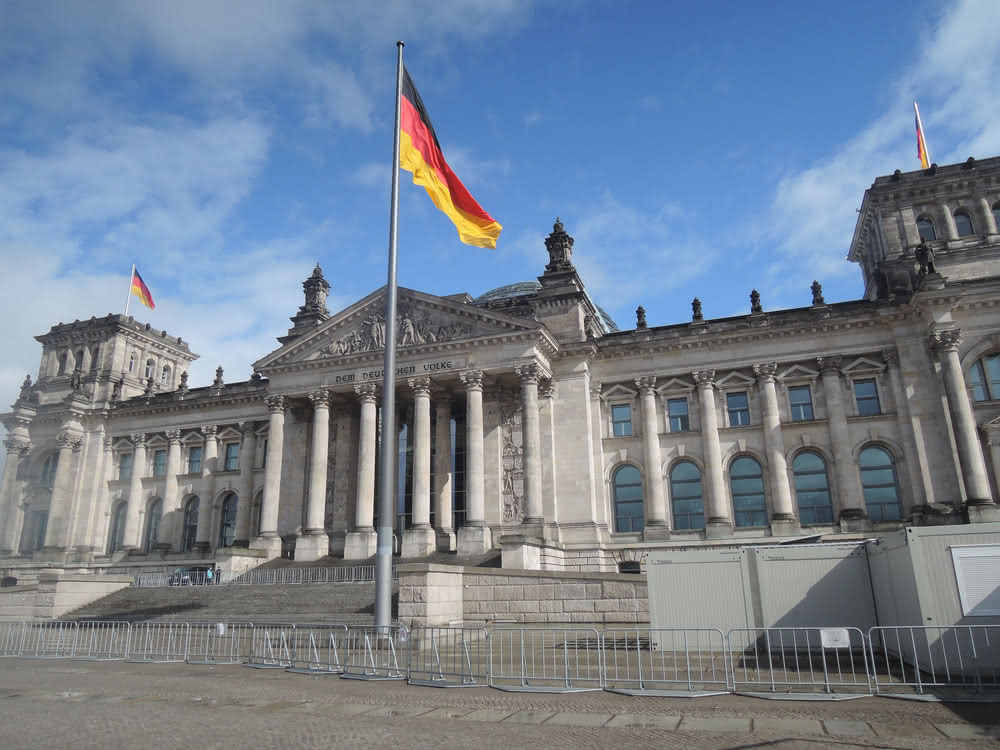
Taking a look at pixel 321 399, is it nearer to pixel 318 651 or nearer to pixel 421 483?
pixel 421 483

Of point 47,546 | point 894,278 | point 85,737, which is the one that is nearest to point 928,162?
point 894,278

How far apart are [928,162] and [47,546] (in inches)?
2446

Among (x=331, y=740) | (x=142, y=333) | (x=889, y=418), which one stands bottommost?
(x=331, y=740)

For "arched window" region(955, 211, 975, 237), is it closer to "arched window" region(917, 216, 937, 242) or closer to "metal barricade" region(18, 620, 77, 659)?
"arched window" region(917, 216, 937, 242)

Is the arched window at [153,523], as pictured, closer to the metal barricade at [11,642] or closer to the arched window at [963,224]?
the metal barricade at [11,642]

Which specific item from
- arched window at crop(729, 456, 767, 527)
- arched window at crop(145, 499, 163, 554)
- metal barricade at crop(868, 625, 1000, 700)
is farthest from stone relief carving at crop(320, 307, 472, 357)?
metal barricade at crop(868, 625, 1000, 700)

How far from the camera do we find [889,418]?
125 feet

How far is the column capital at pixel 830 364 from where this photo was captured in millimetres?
39188

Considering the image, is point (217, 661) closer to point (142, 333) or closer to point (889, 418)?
point (889, 418)

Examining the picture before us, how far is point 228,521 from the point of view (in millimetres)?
51031

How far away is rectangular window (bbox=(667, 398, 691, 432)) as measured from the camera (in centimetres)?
4138

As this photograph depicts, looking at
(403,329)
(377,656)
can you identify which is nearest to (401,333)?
(403,329)

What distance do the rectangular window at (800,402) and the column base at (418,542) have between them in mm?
20117

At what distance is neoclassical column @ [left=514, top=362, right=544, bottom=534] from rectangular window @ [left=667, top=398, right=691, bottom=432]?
24.9 feet
